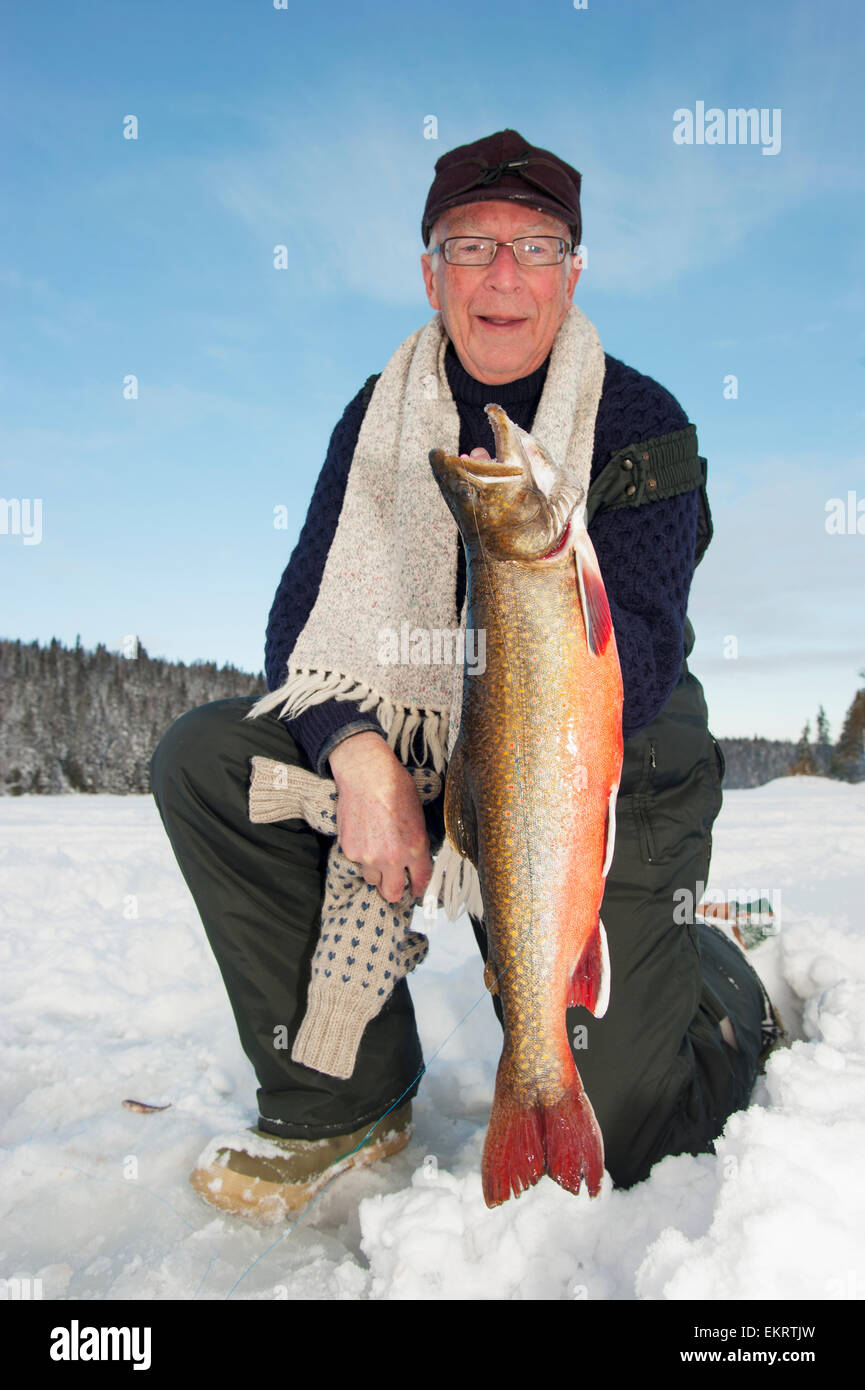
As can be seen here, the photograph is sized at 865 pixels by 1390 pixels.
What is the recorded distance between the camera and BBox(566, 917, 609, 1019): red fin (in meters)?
1.96

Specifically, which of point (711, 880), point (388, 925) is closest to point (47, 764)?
point (711, 880)

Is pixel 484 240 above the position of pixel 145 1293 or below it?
above

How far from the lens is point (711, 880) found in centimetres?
691

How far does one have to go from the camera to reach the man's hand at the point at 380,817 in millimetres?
2457

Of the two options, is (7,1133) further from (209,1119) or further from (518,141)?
(518,141)

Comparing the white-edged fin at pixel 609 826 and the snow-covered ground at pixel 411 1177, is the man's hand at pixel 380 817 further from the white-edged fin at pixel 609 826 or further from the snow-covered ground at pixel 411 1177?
the snow-covered ground at pixel 411 1177

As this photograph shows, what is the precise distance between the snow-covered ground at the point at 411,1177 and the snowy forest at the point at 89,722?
35929 millimetres

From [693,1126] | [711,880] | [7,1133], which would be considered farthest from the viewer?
[711,880]

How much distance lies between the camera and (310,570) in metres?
3.11

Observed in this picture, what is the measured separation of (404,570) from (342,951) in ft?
4.11

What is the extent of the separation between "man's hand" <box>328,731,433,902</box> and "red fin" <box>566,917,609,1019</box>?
0.68 m

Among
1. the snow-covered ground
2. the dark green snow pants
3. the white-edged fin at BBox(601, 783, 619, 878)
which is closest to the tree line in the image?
the snow-covered ground

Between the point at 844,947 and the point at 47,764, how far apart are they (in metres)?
42.3
